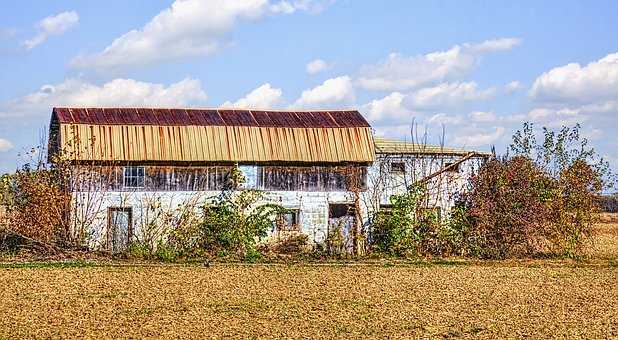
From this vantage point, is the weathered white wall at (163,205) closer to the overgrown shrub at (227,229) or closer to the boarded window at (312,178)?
the boarded window at (312,178)

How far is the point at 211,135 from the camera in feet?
114

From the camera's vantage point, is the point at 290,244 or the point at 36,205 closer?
the point at 36,205

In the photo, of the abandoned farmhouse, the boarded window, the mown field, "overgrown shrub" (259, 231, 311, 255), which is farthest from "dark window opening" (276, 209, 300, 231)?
the mown field

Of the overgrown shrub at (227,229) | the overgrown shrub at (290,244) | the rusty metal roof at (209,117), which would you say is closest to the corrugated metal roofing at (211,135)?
the rusty metal roof at (209,117)

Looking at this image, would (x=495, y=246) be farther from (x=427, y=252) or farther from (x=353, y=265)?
(x=353, y=265)

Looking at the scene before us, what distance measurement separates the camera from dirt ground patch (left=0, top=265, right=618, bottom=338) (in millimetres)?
17656

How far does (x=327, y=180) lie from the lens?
35.3m

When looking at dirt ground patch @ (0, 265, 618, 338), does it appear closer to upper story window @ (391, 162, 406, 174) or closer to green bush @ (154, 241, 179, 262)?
green bush @ (154, 241, 179, 262)

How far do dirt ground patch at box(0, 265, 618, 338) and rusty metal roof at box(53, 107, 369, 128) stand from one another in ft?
24.2

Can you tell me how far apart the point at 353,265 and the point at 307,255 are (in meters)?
3.28

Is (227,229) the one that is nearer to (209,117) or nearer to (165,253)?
(165,253)

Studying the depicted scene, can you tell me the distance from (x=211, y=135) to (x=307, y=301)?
14.5 metres

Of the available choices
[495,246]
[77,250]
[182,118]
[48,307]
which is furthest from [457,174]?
[48,307]

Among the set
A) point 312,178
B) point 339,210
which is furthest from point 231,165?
point 339,210
